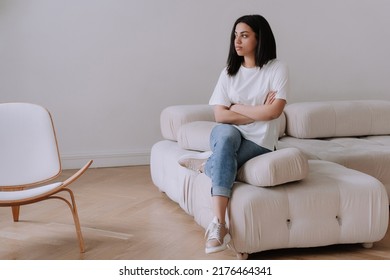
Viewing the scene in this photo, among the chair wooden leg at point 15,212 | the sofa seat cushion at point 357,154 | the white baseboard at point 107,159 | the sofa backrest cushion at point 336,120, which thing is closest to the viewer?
the chair wooden leg at point 15,212

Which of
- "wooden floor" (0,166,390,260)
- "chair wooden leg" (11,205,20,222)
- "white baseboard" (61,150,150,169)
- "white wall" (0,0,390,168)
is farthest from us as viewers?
"white baseboard" (61,150,150,169)

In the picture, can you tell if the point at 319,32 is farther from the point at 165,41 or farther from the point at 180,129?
the point at 180,129

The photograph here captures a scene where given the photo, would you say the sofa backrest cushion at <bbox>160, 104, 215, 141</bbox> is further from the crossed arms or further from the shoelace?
the shoelace

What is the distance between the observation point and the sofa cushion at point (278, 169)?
112 inches

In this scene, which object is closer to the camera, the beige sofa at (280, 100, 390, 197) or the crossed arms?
the crossed arms

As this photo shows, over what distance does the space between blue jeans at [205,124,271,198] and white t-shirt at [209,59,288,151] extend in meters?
0.06

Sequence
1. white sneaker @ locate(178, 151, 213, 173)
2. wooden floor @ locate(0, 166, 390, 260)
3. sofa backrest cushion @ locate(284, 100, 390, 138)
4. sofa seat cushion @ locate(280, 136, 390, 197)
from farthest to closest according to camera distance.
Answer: sofa backrest cushion @ locate(284, 100, 390, 138)
sofa seat cushion @ locate(280, 136, 390, 197)
white sneaker @ locate(178, 151, 213, 173)
wooden floor @ locate(0, 166, 390, 260)

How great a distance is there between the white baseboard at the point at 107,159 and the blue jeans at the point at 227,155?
2.55 metres

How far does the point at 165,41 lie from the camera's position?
5.59 m

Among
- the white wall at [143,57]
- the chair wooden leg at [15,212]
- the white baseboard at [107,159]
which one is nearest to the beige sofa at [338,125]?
the white wall at [143,57]

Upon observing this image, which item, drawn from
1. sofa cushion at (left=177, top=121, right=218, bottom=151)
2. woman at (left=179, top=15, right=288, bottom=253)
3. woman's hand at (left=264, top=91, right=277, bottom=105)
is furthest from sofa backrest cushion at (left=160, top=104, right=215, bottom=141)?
woman's hand at (left=264, top=91, right=277, bottom=105)

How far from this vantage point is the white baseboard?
18.0 ft

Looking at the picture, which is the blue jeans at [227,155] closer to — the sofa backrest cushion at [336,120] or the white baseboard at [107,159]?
the sofa backrest cushion at [336,120]
